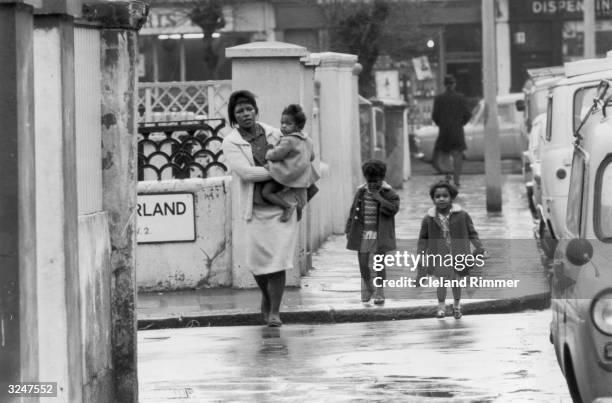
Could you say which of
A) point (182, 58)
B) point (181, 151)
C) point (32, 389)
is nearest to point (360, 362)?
point (32, 389)

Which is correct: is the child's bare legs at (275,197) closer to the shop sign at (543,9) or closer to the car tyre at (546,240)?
the car tyre at (546,240)

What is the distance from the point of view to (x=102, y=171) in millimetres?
8516

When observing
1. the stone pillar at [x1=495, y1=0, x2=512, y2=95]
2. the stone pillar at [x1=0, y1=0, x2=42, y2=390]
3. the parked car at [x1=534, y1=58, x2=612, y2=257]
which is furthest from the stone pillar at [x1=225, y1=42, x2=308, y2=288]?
the stone pillar at [x1=495, y1=0, x2=512, y2=95]

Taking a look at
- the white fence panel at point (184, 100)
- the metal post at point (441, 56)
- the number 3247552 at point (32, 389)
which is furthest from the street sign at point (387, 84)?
the number 3247552 at point (32, 389)

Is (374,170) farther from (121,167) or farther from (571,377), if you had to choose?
(571,377)

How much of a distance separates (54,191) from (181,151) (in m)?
8.41

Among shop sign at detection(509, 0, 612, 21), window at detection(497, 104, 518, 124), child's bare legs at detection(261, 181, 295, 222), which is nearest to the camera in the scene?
child's bare legs at detection(261, 181, 295, 222)

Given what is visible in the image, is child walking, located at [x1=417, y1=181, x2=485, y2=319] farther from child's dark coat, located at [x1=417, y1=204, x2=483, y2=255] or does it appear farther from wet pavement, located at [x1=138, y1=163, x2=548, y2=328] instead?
wet pavement, located at [x1=138, y1=163, x2=548, y2=328]

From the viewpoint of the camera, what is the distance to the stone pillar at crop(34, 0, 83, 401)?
7000mm

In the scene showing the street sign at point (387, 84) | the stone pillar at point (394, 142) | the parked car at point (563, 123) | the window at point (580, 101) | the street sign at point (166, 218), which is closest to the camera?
the street sign at point (166, 218)

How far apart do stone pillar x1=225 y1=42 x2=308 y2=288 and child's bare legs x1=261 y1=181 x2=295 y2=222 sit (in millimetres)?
1941

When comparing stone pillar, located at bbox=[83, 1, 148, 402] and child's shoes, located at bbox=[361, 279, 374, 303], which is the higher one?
stone pillar, located at bbox=[83, 1, 148, 402]

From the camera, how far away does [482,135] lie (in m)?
35.3

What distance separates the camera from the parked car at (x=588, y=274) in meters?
7.45
